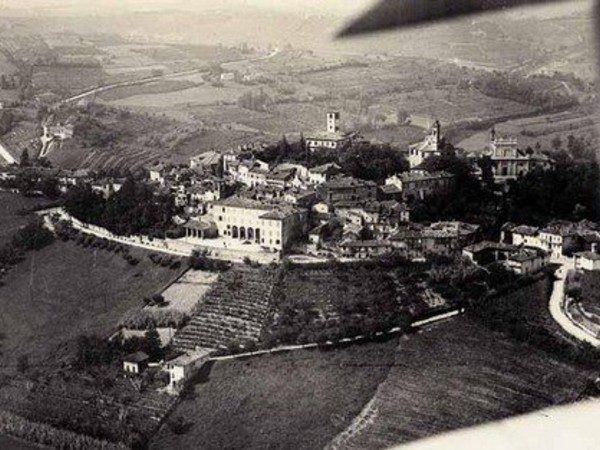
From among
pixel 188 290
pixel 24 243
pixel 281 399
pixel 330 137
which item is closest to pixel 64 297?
pixel 188 290

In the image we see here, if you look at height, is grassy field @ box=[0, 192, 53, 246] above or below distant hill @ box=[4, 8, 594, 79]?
below

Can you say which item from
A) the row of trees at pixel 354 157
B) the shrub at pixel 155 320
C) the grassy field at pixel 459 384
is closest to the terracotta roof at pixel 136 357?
the shrub at pixel 155 320

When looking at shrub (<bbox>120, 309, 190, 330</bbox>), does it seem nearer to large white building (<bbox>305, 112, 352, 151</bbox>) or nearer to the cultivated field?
the cultivated field

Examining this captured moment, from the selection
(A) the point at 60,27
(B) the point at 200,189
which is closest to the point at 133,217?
(B) the point at 200,189

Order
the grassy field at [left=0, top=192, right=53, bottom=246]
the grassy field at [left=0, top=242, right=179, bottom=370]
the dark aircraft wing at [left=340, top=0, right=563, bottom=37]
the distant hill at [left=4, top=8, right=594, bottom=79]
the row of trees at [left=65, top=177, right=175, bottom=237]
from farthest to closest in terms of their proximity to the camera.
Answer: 1. the grassy field at [left=0, top=192, right=53, bottom=246]
2. the row of trees at [left=65, top=177, right=175, bottom=237]
3. the distant hill at [left=4, top=8, right=594, bottom=79]
4. the grassy field at [left=0, top=242, right=179, bottom=370]
5. the dark aircraft wing at [left=340, top=0, right=563, bottom=37]

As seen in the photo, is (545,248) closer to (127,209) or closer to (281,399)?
(281,399)

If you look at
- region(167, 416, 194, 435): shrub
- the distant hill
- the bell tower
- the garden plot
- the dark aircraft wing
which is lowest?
region(167, 416, 194, 435): shrub

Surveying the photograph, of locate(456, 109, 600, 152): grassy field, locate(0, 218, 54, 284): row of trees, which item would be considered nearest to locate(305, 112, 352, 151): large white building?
locate(456, 109, 600, 152): grassy field
